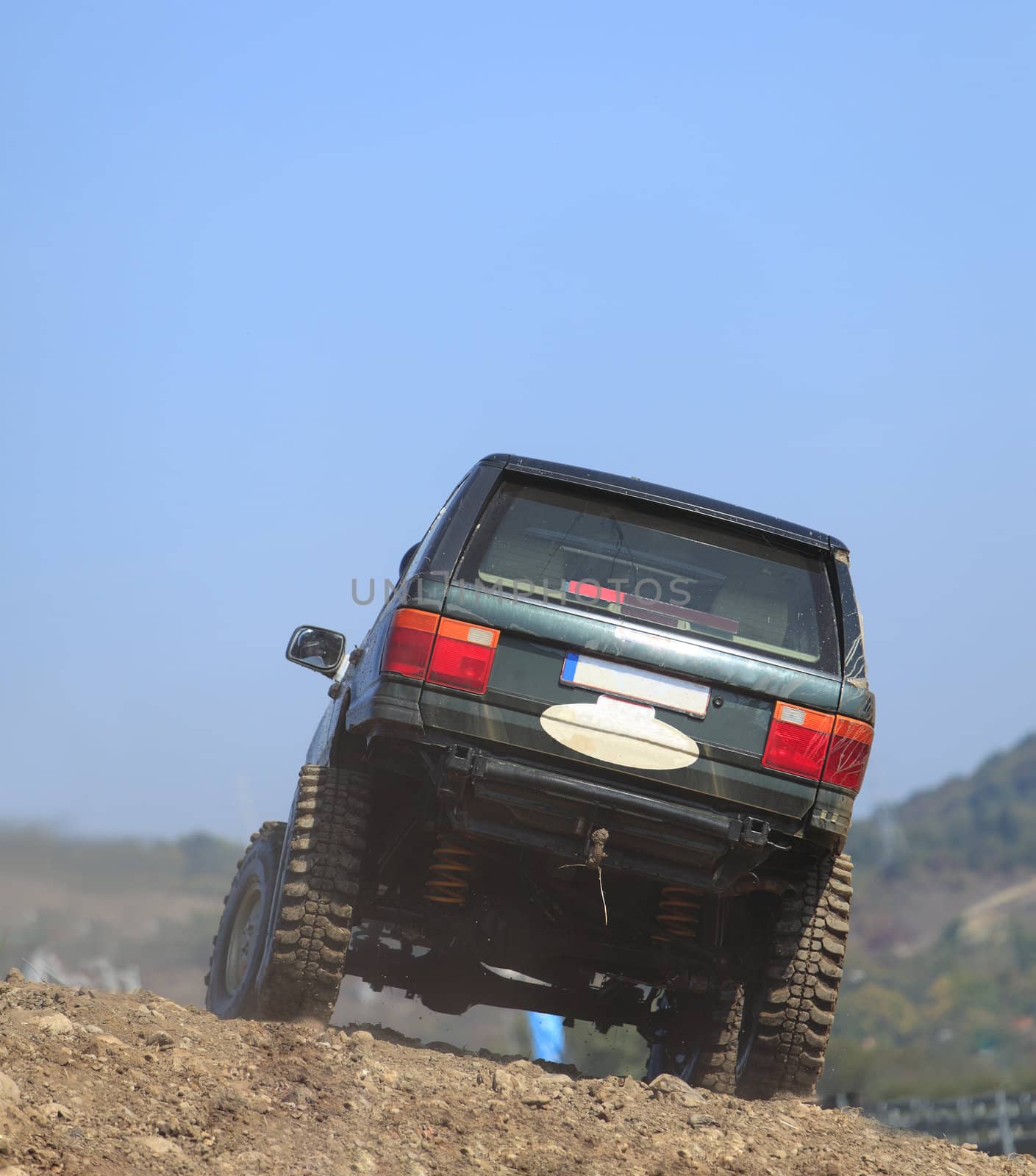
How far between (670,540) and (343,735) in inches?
59.3

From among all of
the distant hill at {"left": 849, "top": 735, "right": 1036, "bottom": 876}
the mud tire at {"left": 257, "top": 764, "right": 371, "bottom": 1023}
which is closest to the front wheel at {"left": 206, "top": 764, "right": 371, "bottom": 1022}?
the mud tire at {"left": 257, "top": 764, "right": 371, "bottom": 1023}

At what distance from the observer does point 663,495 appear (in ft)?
18.7

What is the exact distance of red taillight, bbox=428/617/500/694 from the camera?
17.4 feet

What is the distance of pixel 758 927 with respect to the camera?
20.3ft

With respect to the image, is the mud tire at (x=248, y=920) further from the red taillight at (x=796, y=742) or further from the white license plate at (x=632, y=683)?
the red taillight at (x=796, y=742)

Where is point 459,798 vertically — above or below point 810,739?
below

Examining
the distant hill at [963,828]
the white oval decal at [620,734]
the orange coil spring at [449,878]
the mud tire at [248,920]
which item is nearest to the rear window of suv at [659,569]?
the white oval decal at [620,734]

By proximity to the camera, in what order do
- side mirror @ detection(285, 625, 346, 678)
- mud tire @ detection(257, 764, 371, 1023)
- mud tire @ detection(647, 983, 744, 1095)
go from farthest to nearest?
side mirror @ detection(285, 625, 346, 678)
mud tire @ detection(647, 983, 744, 1095)
mud tire @ detection(257, 764, 371, 1023)

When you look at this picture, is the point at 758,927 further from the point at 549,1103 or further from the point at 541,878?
the point at 549,1103

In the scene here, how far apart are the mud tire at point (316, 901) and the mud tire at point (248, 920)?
27 centimetres

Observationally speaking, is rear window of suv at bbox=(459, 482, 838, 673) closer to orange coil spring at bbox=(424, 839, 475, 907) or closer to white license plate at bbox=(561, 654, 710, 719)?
white license plate at bbox=(561, 654, 710, 719)

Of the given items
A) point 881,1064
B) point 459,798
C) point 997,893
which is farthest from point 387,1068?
point 997,893

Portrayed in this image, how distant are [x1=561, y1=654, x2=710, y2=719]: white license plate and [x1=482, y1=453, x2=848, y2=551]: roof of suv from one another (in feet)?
2.28

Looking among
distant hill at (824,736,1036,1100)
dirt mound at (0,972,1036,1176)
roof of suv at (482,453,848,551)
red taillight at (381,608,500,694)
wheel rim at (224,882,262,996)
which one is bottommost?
dirt mound at (0,972,1036,1176)
